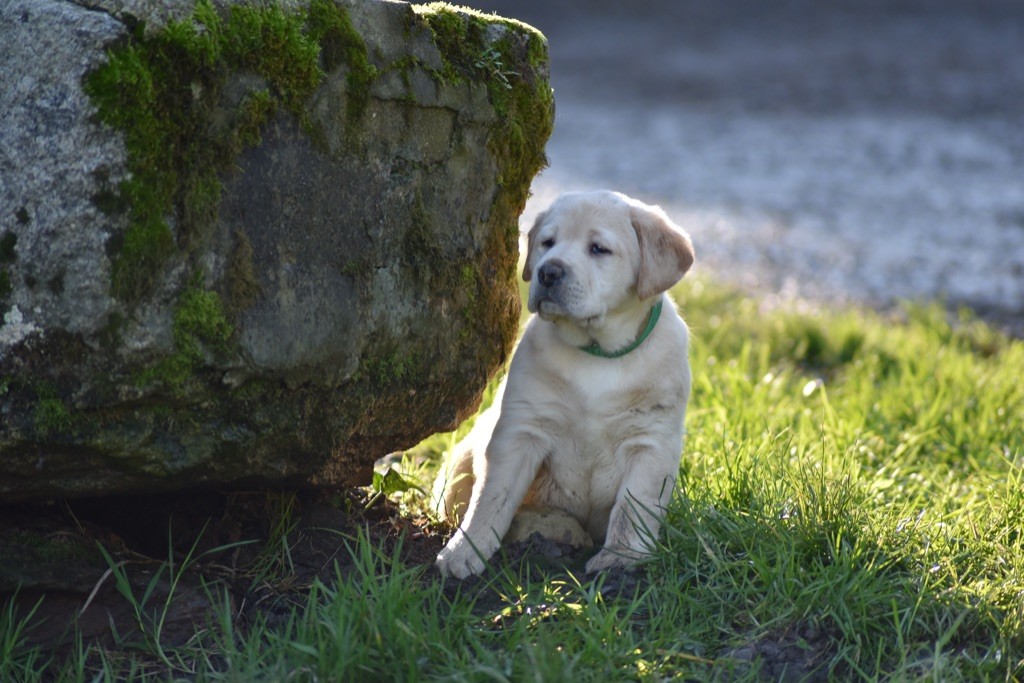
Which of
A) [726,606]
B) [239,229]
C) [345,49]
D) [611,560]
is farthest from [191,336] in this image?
[726,606]

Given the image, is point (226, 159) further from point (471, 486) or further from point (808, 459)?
point (808, 459)

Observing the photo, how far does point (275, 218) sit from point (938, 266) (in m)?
8.42

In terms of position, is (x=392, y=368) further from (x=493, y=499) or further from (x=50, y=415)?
(x=50, y=415)

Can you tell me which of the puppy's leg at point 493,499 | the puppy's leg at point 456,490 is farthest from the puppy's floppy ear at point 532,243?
the puppy's leg at point 456,490

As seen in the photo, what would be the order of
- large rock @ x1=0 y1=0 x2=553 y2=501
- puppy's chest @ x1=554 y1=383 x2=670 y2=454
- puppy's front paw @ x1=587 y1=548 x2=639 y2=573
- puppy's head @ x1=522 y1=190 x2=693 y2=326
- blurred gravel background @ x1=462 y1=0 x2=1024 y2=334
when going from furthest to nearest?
blurred gravel background @ x1=462 y1=0 x2=1024 y2=334 < puppy's chest @ x1=554 y1=383 x2=670 y2=454 < puppy's head @ x1=522 y1=190 x2=693 y2=326 < puppy's front paw @ x1=587 y1=548 x2=639 y2=573 < large rock @ x1=0 y1=0 x2=553 y2=501

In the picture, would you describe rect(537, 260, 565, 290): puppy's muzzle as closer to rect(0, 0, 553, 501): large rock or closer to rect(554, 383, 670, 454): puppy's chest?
rect(0, 0, 553, 501): large rock

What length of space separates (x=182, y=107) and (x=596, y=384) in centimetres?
165

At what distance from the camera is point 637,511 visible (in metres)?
3.66

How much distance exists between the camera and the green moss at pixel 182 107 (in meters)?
2.83

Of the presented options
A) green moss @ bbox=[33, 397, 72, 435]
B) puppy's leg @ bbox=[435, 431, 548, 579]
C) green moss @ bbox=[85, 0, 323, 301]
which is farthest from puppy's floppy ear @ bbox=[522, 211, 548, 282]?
green moss @ bbox=[33, 397, 72, 435]

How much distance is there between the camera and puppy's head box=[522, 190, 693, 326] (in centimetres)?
367

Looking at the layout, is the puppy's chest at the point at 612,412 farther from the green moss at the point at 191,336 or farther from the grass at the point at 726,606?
the green moss at the point at 191,336

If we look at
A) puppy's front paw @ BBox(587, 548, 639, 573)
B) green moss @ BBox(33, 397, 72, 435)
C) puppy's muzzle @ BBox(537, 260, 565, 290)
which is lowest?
puppy's front paw @ BBox(587, 548, 639, 573)

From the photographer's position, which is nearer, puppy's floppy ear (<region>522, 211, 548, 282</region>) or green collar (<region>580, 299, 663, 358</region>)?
green collar (<region>580, 299, 663, 358</region>)
